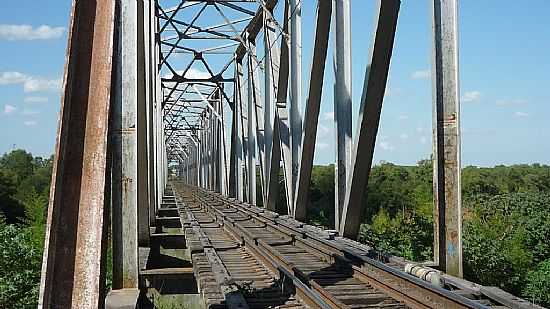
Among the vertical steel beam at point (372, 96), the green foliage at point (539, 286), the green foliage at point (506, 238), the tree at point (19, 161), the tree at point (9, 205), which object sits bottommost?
the green foliage at point (539, 286)

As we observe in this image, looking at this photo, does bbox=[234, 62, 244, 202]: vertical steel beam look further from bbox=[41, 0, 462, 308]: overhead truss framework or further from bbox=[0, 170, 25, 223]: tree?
bbox=[0, 170, 25, 223]: tree

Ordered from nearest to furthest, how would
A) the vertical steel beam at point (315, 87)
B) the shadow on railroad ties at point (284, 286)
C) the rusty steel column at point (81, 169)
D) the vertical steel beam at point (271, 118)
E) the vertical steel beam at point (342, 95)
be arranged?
the rusty steel column at point (81, 169)
the shadow on railroad ties at point (284, 286)
the vertical steel beam at point (342, 95)
the vertical steel beam at point (315, 87)
the vertical steel beam at point (271, 118)

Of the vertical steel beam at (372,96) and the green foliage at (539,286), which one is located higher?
the vertical steel beam at (372,96)

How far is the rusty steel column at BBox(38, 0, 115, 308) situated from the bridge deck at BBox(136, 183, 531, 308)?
7.17 ft

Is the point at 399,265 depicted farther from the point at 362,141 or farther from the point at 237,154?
the point at 237,154

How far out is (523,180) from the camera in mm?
41312

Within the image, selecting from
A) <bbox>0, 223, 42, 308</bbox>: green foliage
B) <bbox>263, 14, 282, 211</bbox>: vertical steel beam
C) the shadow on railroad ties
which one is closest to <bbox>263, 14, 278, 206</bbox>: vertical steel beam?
<bbox>263, 14, 282, 211</bbox>: vertical steel beam

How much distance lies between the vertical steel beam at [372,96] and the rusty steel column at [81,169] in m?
4.58

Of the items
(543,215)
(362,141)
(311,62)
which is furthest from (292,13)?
(543,215)

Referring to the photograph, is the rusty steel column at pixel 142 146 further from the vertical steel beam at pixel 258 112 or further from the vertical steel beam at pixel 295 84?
the vertical steel beam at pixel 258 112

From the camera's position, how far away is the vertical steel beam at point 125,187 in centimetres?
532

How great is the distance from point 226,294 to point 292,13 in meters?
7.93

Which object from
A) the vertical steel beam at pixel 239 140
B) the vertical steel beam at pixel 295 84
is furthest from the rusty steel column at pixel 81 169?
the vertical steel beam at pixel 239 140

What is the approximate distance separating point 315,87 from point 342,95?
1252 mm
